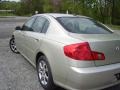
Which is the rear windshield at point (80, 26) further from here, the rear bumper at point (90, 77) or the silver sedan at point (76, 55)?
the rear bumper at point (90, 77)

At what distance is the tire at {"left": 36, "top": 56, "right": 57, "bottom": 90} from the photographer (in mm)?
4391

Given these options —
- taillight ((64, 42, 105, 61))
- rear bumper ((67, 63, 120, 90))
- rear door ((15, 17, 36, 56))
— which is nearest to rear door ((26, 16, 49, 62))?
rear door ((15, 17, 36, 56))

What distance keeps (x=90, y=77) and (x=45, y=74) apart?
4.03ft

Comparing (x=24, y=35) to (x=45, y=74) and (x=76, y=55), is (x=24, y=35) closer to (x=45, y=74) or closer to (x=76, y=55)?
(x=45, y=74)

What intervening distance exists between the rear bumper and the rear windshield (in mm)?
947

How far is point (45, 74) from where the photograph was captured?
4.66m

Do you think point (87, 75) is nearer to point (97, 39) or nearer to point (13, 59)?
point (97, 39)

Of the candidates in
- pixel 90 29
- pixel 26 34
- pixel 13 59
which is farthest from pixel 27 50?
pixel 90 29

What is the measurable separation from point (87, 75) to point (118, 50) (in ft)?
2.60

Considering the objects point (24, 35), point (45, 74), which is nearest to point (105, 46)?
point (45, 74)

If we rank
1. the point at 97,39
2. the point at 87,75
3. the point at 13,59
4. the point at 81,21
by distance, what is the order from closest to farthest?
the point at 87,75, the point at 97,39, the point at 81,21, the point at 13,59

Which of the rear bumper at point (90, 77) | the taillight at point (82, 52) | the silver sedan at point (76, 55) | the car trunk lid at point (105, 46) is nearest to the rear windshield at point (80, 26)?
the silver sedan at point (76, 55)

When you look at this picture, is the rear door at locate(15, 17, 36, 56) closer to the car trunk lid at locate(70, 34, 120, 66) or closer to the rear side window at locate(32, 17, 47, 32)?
the rear side window at locate(32, 17, 47, 32)

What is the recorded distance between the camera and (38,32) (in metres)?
5.12
